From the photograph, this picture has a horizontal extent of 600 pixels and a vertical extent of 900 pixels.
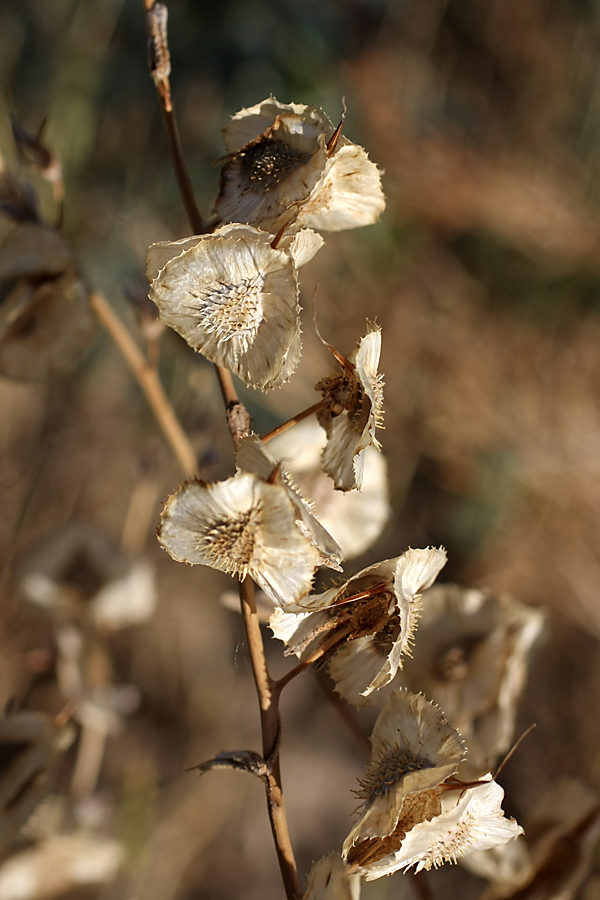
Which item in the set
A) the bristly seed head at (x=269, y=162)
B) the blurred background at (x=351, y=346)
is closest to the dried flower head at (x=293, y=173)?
the bristly seed head at (x=269, y=162)

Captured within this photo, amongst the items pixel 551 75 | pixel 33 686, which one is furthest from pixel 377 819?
pixel 551 75

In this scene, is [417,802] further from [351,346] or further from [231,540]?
[351,346]

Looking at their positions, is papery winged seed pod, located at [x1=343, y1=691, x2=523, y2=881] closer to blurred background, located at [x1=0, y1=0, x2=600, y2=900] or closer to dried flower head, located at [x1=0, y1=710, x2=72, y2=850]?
dried flower head, located at [x1=0, y1=710, x2=72, y2=850]

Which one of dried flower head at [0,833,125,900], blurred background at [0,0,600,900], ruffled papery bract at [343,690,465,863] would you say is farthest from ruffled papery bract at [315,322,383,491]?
blurred background at [0,0,600,900]

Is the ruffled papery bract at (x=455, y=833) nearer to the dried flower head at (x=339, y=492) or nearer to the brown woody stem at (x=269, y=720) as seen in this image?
the brown woody stem at (x=269, y=720)

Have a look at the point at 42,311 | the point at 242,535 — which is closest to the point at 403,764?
the point at 242,535

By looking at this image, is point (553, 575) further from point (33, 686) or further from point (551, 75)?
point (551, 75)
